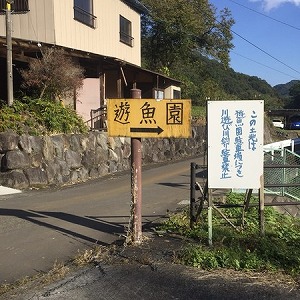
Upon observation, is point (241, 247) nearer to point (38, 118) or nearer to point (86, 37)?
point (38, 118)

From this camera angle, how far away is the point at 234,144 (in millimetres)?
5605

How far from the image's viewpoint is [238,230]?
6.30 metres

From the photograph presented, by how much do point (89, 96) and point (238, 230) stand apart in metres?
13.5

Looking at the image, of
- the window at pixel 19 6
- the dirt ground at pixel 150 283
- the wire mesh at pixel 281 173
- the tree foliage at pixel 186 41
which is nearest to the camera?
the dirt ground at pixel 150 283

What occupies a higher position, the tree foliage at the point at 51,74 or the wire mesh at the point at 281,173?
the tree foliage at the point at 51,74

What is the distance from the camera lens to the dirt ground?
4246 millimetres

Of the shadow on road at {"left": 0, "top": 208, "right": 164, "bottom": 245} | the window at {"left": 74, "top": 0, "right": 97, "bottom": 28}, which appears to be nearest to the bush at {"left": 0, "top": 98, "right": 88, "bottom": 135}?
the shadow on road at {"left": 0, "top": 208, "right": 164, "bottom": 245}

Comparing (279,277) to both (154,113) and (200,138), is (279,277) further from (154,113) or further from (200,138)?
(200,138)

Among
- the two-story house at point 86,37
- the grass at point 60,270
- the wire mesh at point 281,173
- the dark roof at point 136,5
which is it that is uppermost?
the dark roof at point 136,5

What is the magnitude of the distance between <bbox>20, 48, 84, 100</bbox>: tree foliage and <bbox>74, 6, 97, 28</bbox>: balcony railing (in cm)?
422

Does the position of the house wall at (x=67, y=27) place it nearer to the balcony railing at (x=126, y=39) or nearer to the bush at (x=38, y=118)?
the balcony railing at (x=126, y=39)

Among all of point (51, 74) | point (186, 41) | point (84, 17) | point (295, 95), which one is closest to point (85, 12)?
point (84, 17)

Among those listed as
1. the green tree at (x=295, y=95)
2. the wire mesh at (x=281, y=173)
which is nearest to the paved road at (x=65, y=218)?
the wire mesh at (x=281, y=173)

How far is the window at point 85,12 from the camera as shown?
18.1 m
